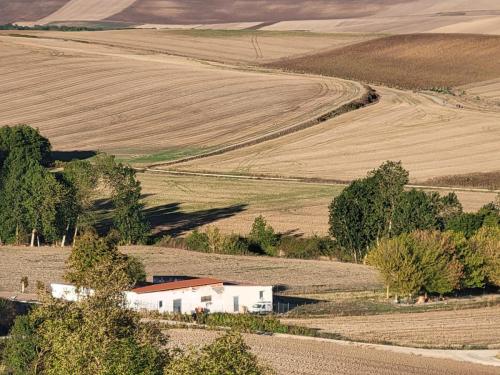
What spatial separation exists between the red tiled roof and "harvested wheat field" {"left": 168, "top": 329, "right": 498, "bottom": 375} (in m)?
8.81

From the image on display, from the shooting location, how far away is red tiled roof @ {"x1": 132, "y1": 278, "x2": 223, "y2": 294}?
7881cm

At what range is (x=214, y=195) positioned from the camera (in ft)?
379

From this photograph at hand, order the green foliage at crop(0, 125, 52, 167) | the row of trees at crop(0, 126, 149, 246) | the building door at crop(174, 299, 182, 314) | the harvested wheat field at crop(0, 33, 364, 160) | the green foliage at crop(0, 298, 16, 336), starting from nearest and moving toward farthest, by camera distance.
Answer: the green foliage at crop(0, 298, 16, 336), the building door at crop(174, 299, 182, 314), the row of trees at crop(0, 126, 149, 246), the green foliage at crop(0, 125, 52, 167), the harvested wheat field at crop(0, 33, 364, 160)

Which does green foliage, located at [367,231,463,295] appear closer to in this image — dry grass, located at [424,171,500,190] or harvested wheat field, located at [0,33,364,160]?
dry grass, located at [424,171,500,190]

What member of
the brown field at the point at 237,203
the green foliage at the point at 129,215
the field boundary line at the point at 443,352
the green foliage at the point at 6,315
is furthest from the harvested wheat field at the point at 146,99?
the field boundary line at the point at 443,352

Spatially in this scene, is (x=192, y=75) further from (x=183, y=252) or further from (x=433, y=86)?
(x=183, y=252)

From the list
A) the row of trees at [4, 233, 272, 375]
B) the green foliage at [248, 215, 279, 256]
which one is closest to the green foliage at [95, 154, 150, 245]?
the green foliage at [248, 215, 279, 256]

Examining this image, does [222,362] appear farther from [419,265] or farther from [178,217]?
[178,217]

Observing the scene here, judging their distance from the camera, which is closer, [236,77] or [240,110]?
[240,110]

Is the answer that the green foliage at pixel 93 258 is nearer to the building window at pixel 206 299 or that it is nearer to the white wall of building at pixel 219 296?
the white wall of building at pixel 219 296

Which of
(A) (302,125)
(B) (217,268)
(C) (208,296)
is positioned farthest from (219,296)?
(A) (302,125)

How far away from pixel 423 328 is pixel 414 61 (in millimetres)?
115233

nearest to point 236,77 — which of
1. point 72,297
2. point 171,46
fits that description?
point 171,46

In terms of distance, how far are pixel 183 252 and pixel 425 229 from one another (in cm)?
1600
